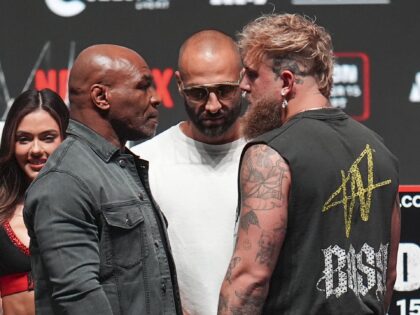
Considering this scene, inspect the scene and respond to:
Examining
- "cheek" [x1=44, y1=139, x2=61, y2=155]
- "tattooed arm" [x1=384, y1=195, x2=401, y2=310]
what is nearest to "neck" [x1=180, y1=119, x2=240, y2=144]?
"cheek" [x1=44, y1=139, x2=61, y2=155]

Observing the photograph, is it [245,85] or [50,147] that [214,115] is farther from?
[50,147]

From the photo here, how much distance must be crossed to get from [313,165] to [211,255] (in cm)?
87

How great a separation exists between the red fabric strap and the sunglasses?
0.86m

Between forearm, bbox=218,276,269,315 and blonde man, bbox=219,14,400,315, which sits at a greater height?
blonde man, bbox=219,14,400,315

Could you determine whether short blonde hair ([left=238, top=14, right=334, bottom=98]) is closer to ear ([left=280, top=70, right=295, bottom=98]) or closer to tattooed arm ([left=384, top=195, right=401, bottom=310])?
ear ([left=280, top=70, right=295, bottom=98])

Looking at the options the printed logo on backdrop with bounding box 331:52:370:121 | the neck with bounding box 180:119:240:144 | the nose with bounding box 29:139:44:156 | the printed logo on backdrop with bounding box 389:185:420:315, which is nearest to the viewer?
the neck with bounding box 180:119:240:144

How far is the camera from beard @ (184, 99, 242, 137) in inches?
133

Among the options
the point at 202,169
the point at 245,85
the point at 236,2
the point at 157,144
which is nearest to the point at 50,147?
the point at 157,144

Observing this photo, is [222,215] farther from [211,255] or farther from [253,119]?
[253,119]

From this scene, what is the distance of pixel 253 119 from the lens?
2789 mm

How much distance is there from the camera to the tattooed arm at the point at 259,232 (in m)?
2.55

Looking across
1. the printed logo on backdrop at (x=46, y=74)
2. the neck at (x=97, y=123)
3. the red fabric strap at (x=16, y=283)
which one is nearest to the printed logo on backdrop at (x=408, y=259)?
the printed logo on backdrop at (x=46, y=74)

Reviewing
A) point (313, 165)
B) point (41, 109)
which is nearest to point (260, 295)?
point (313, 165)

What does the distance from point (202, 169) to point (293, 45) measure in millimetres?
872
